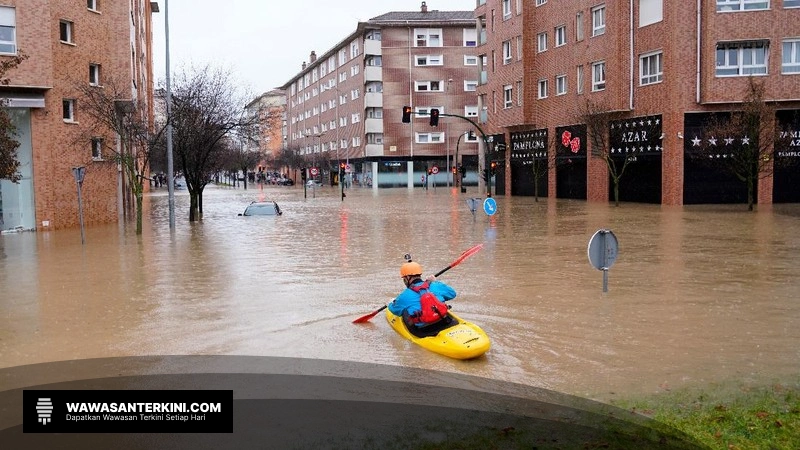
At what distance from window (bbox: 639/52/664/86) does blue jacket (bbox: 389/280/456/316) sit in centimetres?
3190

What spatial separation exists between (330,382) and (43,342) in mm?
4652

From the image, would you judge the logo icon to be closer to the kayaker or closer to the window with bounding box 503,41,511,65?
the kayaker

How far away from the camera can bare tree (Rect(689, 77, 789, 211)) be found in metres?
33.9

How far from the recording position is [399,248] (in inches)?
885

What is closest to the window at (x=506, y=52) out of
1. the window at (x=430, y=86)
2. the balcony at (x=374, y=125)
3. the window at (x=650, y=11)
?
the window at (x=650, y=11)

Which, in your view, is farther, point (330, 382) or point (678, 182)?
point (678, 182)

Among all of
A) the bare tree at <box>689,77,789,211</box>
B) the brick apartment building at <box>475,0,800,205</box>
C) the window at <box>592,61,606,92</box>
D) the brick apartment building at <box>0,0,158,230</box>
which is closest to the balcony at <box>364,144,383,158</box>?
the brick apartment building at <box>475,0,800,205</box>

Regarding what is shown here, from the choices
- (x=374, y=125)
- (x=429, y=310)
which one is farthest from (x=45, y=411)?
(x=374, y=125)

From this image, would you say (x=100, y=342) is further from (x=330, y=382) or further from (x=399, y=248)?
(x=399, y=248)

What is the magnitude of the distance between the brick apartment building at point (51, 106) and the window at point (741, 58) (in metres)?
25.8

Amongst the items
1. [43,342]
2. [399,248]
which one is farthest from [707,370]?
[399,248]

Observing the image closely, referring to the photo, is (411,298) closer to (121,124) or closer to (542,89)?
(121,124)

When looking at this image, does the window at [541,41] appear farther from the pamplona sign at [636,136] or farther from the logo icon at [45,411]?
the logo icon at [45,411]

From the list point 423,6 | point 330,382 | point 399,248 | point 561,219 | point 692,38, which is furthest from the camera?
point 423,6
